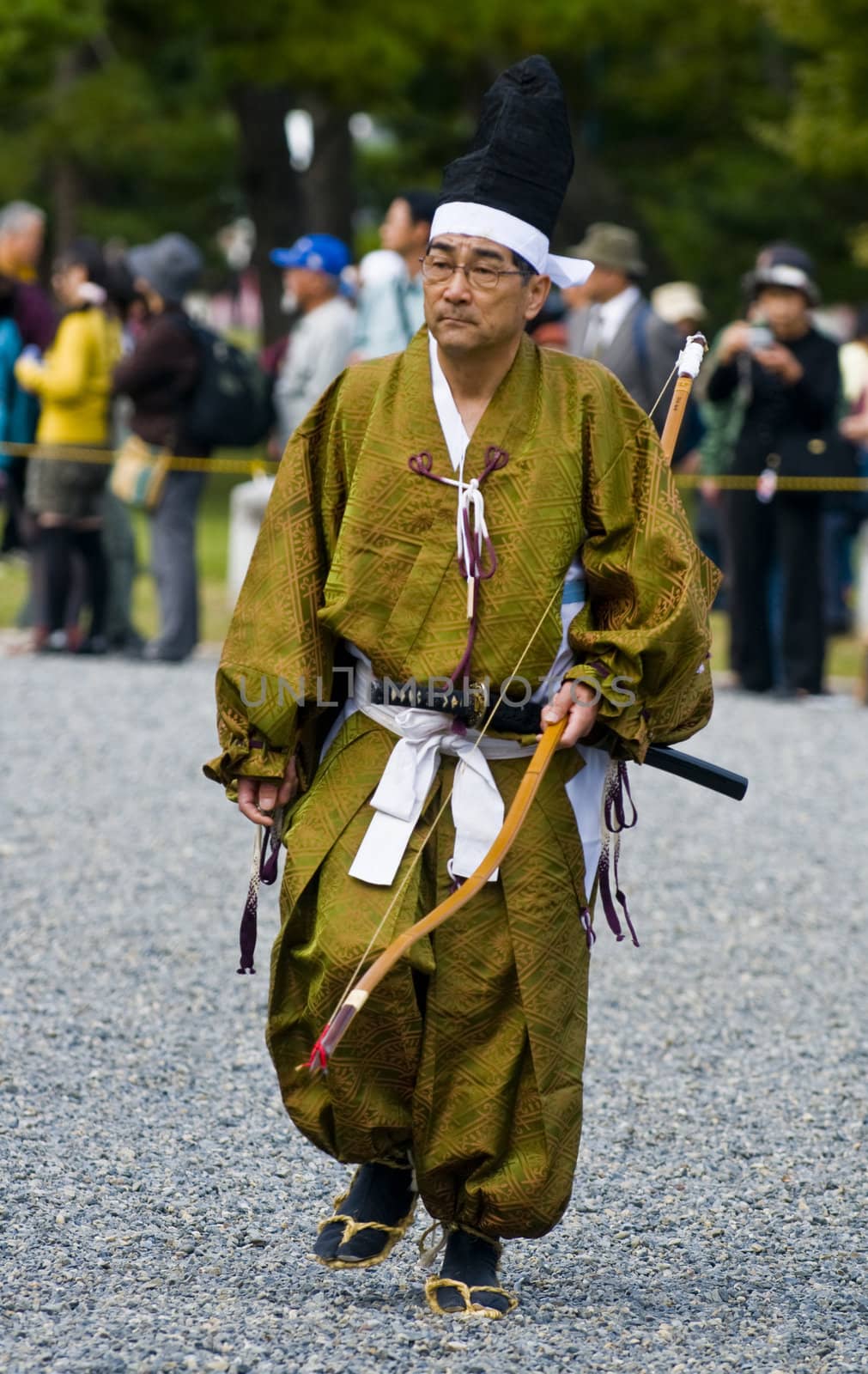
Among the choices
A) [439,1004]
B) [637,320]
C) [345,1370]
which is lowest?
[345,1370]

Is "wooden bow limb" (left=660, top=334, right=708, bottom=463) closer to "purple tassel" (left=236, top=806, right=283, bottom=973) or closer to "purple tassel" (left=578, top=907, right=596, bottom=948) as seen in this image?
"purple tassel" (left=578, top=907, right=596, bottom=948)

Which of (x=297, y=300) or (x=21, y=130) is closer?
(x=297, y=300)

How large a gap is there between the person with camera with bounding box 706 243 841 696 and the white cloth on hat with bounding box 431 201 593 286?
222 inches

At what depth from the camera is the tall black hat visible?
3238mm

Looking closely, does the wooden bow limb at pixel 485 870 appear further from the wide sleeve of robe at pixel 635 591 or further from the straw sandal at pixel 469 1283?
the straw sandal at pixel 469 1283

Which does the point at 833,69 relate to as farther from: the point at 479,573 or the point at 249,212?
the point at 479,573

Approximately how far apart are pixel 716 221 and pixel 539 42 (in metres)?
3.74

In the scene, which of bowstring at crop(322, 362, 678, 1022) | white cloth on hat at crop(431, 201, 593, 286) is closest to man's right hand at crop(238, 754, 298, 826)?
bowstring at crop(322, 362, 678, 1022)

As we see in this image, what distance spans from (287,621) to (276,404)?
611 cm

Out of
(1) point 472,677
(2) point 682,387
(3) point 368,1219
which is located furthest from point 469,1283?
(2) point 682,387

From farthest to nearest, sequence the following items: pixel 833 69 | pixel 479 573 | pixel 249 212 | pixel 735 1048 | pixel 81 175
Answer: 1. pixel 81 175
2. pixel 249 212
3. pixel 833 69
4. pixel 735 1048
5. pixel 479 573

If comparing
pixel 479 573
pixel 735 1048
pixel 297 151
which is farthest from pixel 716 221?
pixel 479 573

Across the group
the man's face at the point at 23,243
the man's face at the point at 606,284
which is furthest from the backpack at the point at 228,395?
the man's face at the point at 606,284

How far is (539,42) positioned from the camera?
16953 millimetres
